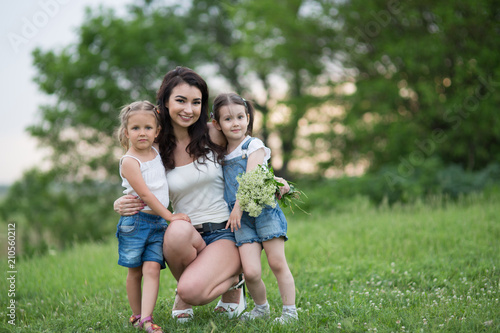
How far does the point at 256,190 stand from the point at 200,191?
23.1 inches

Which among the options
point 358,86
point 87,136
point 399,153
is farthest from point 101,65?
point 399,153

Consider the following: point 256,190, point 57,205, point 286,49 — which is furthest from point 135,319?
point 57,205

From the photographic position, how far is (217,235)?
3.48 meters

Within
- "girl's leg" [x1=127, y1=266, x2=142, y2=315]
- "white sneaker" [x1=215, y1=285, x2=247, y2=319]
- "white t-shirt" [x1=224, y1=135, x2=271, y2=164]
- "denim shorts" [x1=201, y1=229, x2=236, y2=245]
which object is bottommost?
"white sneaker" [x1=215, y1=285, x2=247, y2=319]

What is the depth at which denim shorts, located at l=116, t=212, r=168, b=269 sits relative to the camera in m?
3.24

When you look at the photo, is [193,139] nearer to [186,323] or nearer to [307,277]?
[186,323]

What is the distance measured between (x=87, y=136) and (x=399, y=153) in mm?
10951

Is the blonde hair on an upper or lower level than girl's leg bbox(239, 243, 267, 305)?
upper

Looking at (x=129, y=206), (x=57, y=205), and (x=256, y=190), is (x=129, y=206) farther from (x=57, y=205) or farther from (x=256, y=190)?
(x=57, y=205)

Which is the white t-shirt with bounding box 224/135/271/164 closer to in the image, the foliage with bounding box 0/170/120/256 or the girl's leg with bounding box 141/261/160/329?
the girl's leg with bounding box 141/261/160/329

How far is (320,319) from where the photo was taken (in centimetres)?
327

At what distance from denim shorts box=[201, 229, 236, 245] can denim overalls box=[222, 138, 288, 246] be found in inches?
3.6

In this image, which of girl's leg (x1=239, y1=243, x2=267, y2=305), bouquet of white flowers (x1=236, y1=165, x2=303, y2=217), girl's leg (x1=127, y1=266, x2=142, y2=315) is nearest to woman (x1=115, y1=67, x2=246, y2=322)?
girl's leg (x1=239, y1=243, x2=267, y2=305)

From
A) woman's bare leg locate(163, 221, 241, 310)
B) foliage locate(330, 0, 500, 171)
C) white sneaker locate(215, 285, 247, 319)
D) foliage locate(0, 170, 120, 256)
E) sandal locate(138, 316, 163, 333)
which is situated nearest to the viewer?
sandal locate(138, 316, 163, 333)
